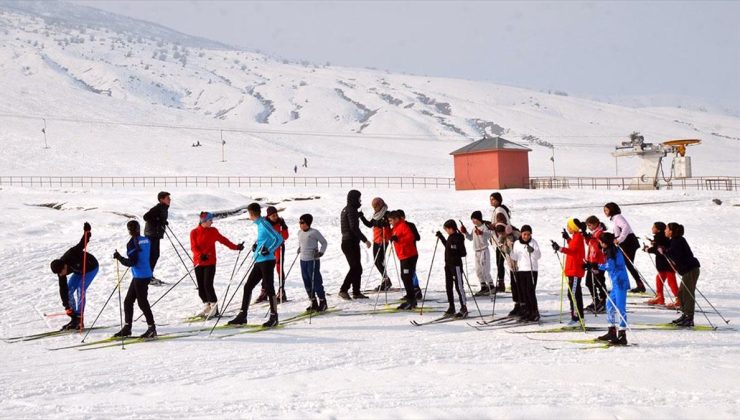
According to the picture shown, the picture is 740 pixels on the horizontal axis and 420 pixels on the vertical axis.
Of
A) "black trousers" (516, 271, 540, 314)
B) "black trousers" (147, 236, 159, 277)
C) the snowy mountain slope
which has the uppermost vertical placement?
the snowy mountain slope

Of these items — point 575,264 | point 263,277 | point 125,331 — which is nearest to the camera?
point 125,331

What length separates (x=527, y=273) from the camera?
1070cm

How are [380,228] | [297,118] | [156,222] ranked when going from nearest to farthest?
[156,222] → [380,228] → [297,118]

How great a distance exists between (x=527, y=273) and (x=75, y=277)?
662 centimetres

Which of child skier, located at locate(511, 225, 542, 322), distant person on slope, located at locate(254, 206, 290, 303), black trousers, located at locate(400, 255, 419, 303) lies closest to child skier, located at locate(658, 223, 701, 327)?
child skier, located at locate(511, 225, 542, 322)

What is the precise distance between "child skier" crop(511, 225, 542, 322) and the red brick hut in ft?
116

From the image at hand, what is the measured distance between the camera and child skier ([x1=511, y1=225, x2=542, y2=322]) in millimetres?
10688

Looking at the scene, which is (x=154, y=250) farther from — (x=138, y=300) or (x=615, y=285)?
(x=615, y=285)

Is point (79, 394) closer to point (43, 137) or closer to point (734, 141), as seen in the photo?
point (43, 137)

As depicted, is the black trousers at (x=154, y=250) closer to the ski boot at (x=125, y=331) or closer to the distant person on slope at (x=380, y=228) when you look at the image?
the ski boot at (x=125, y=331)

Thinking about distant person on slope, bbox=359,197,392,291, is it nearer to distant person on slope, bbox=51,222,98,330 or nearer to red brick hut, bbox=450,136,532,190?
distant person on slope, bbox=51,222,98,330

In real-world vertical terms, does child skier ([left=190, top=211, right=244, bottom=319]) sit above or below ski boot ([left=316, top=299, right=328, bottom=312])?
above

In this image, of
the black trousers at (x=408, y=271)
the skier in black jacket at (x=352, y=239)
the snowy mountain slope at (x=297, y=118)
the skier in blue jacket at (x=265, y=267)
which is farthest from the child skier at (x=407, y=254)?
the snowy mountain slope at (x=297, y=118)

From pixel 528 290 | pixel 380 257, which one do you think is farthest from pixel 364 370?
pixel 380 257
